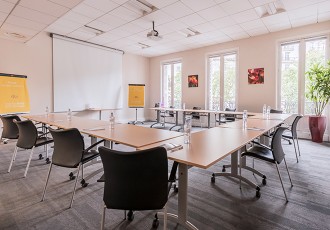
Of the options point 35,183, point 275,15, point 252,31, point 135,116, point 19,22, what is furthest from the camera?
point 135,116

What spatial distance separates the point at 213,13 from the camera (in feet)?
15.2

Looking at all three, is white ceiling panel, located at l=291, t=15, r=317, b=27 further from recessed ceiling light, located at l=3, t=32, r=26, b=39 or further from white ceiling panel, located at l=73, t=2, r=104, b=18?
recessed ceiling light, located at l=3, t=32, r=26, b=39

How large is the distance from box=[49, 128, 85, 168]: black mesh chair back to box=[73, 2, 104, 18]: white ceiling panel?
131 inches

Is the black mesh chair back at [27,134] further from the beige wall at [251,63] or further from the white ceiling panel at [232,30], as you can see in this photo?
the beige wall at [251,63]

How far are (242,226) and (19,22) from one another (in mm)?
5211

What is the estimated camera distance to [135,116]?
9023 millimetres

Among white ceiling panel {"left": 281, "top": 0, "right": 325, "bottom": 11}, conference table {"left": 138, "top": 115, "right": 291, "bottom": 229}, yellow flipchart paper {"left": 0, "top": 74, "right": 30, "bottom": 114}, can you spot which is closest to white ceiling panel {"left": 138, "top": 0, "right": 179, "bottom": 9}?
white ceiling panel {"left": 281, "top": 0, "right": 325, "bottom": 11}

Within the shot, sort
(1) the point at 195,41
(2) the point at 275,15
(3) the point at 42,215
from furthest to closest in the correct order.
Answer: (1) the point at 195,41
(2) the point at 275,15
(3) the point at 42,215

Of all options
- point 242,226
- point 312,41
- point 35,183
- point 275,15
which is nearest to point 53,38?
point 35,183

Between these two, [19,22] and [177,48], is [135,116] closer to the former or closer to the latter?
[177,48]

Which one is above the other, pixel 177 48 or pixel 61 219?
pixel 177 48

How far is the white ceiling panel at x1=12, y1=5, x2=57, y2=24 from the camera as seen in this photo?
3.57m

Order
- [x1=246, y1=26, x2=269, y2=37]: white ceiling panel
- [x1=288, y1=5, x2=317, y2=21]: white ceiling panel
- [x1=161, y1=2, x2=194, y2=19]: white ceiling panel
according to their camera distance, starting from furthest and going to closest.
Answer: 1. [x1=246, y1=26, x2=269, y2=37]: white ceiling panel
2. [x1=288, y1=5, x2=317, y2=21]: white ceiling panel
3. [x1=161, y1=2, x2=194, y2=19]: white ceiling panel

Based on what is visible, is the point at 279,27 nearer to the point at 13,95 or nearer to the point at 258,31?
the point at 258,31
